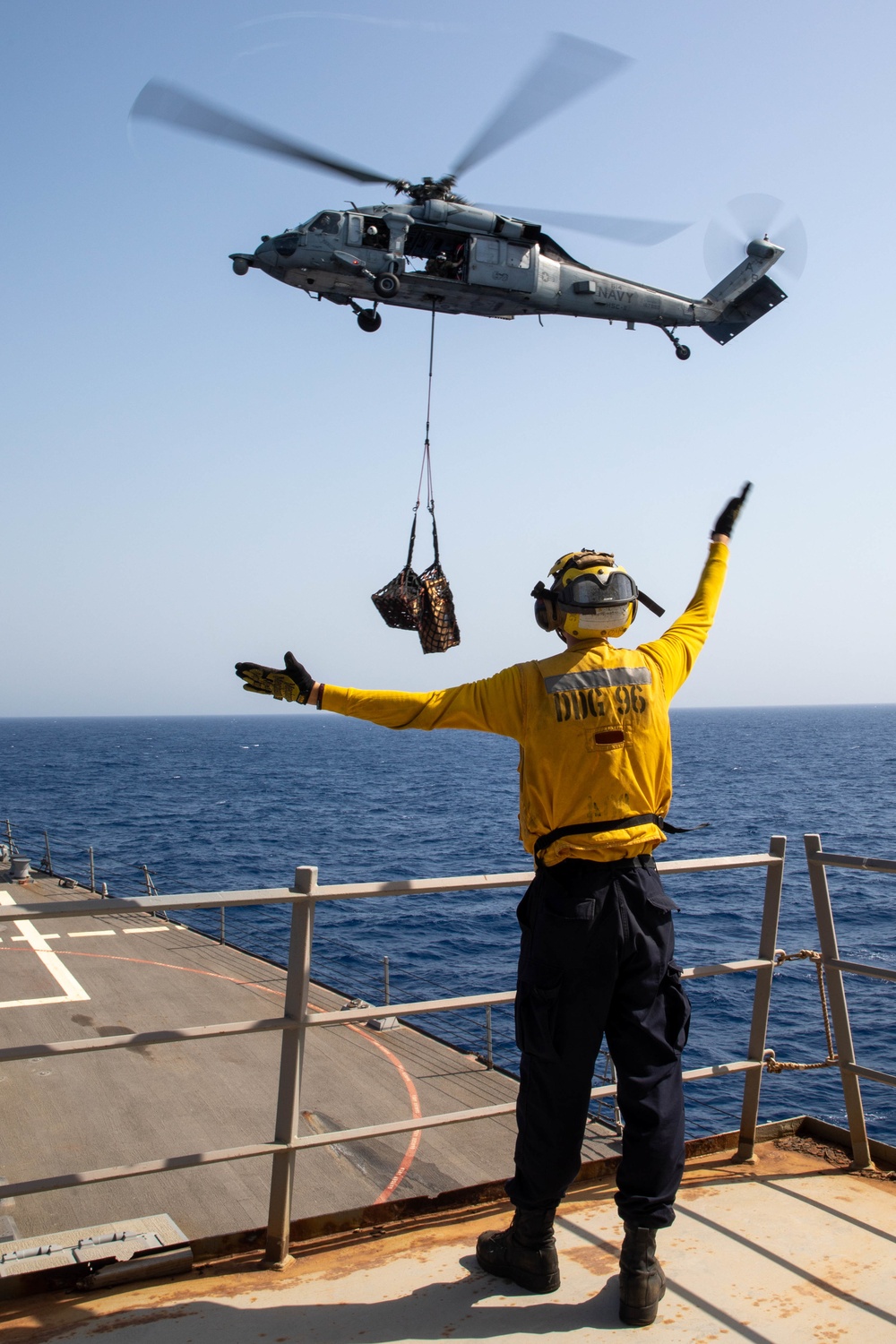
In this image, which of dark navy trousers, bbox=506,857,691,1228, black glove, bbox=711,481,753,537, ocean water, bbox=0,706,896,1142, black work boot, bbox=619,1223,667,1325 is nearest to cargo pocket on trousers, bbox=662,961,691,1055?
dark navy trousers, bbox=506,857,691,1228

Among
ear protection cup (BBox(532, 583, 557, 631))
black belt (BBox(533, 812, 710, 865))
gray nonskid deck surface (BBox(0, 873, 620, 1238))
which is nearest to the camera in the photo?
black belt (BBox(533, 812, 710, 865))

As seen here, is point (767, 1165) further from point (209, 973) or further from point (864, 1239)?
point (209, 973)

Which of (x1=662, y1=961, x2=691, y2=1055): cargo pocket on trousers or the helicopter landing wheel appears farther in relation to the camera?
the helicopter landing wheel

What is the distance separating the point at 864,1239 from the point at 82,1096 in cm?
1051

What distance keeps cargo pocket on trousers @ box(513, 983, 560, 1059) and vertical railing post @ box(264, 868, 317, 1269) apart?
890 mm

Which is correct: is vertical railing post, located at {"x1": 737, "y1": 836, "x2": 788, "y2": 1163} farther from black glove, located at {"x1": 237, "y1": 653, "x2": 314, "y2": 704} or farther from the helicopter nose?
the helicopter nose

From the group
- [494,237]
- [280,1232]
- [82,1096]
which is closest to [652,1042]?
[280,1232]

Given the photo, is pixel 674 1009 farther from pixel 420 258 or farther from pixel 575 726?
pixel 420 258

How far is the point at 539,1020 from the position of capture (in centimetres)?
364

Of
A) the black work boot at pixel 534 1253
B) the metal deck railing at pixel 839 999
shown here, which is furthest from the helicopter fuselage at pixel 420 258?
the black work boot at pixel 534 1253

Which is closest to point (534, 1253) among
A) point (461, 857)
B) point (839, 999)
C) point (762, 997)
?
point (762, 997)

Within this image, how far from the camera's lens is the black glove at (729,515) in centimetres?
483

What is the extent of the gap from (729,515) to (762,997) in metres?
2.48

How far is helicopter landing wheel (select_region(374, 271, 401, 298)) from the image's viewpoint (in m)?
9.68
